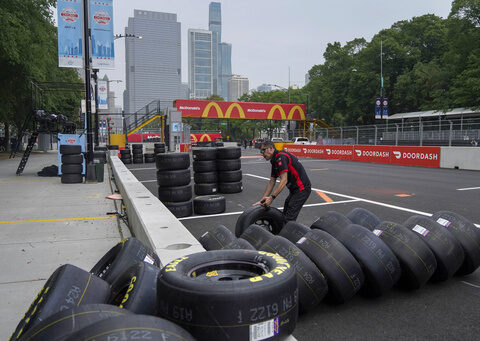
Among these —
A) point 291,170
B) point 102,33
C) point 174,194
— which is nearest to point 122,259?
point 291,170

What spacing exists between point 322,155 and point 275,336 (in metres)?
27.5

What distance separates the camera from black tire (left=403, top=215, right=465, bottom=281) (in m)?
4.19

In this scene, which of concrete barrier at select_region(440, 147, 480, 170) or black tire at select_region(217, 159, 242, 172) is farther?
concrete barrier at select_region(440, 147, 480, 170)

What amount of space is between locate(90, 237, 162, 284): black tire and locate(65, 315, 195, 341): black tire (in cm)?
149

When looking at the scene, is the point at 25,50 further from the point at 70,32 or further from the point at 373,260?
the point at 373,260

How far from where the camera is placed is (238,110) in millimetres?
46469

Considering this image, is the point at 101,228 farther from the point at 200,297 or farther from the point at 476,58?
the point at 476,58

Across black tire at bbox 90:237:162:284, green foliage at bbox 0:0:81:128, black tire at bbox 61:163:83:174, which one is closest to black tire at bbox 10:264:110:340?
black tire at bbox 90:237:162:284

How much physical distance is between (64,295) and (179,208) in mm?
5993

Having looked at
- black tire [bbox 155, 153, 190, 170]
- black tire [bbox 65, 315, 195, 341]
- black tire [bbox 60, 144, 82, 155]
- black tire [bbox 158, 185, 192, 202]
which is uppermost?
black tire [bbox 60, 144, 82, 155]

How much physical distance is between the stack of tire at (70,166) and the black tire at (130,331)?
526 inches

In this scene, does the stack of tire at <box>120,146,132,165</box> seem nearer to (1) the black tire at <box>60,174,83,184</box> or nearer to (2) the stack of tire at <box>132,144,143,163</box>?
(2) the stack of tire at <box>132,144,143,163</box>

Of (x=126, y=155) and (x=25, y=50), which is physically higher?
(x=25, y=50)

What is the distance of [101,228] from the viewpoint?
7074 millimetres
